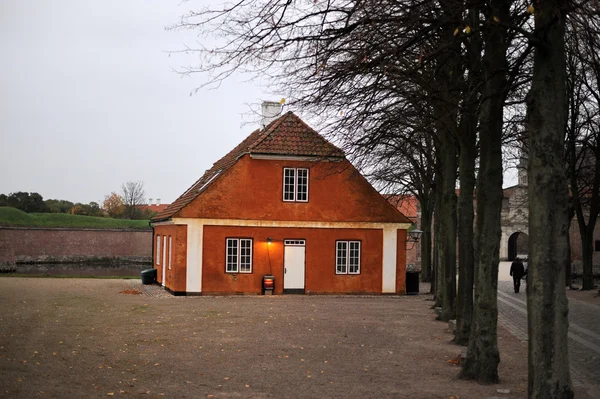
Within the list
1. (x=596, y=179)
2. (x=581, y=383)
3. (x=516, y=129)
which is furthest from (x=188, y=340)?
(x=596, y=179)

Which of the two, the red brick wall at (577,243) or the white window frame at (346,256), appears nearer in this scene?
the white window frame at (346,256)

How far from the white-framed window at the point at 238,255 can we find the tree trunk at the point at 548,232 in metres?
20.5

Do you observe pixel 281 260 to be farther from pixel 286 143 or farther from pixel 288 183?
pixel 286 143

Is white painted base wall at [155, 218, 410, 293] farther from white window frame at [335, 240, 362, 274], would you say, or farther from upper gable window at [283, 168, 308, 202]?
upper gable window at [283, 168, 308, 202]

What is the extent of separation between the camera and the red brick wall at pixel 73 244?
63.4 metres

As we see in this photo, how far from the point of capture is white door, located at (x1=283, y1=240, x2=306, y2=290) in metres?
28.7

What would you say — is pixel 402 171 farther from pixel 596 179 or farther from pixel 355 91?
pixel 355 91

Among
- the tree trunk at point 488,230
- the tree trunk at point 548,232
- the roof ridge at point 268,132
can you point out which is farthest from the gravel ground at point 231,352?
the roof ridge at point 268,132

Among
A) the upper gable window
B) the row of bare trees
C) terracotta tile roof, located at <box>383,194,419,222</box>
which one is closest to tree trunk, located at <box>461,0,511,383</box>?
the row of bare trees

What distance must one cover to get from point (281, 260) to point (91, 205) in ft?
218

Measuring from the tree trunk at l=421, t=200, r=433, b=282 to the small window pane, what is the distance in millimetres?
8438

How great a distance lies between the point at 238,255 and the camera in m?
28.1

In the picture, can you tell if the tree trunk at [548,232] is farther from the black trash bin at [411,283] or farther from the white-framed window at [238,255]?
the black trash bin at [411,283]

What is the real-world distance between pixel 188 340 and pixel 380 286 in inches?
614
